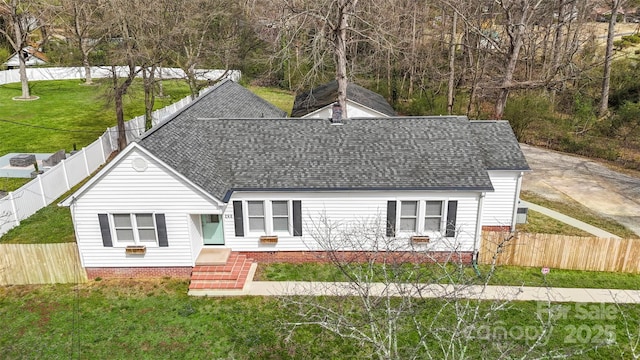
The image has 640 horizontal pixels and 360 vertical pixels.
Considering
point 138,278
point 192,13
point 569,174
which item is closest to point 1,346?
point 138,278

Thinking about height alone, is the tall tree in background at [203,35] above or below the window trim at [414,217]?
above

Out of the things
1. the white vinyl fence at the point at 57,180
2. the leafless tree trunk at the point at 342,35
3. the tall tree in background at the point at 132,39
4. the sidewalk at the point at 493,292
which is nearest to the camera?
the sidewalk at the point at 493,292

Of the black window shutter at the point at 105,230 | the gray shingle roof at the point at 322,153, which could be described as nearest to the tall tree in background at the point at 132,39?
the gray shingle roof at the point at 322,153

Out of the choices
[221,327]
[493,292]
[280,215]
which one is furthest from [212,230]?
Result: [493,292]

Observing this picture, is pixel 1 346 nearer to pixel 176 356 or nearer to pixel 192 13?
pixel 176 356

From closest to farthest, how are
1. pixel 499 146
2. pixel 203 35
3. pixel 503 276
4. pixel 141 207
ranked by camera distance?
pixel 141 207
pixel 503 276
pixel 499 146
pixel 203 35

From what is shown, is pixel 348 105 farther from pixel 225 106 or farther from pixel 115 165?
pixel 115 165

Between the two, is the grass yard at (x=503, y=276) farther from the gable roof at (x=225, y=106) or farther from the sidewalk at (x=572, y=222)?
the gable roof at (x=225, y=106)
